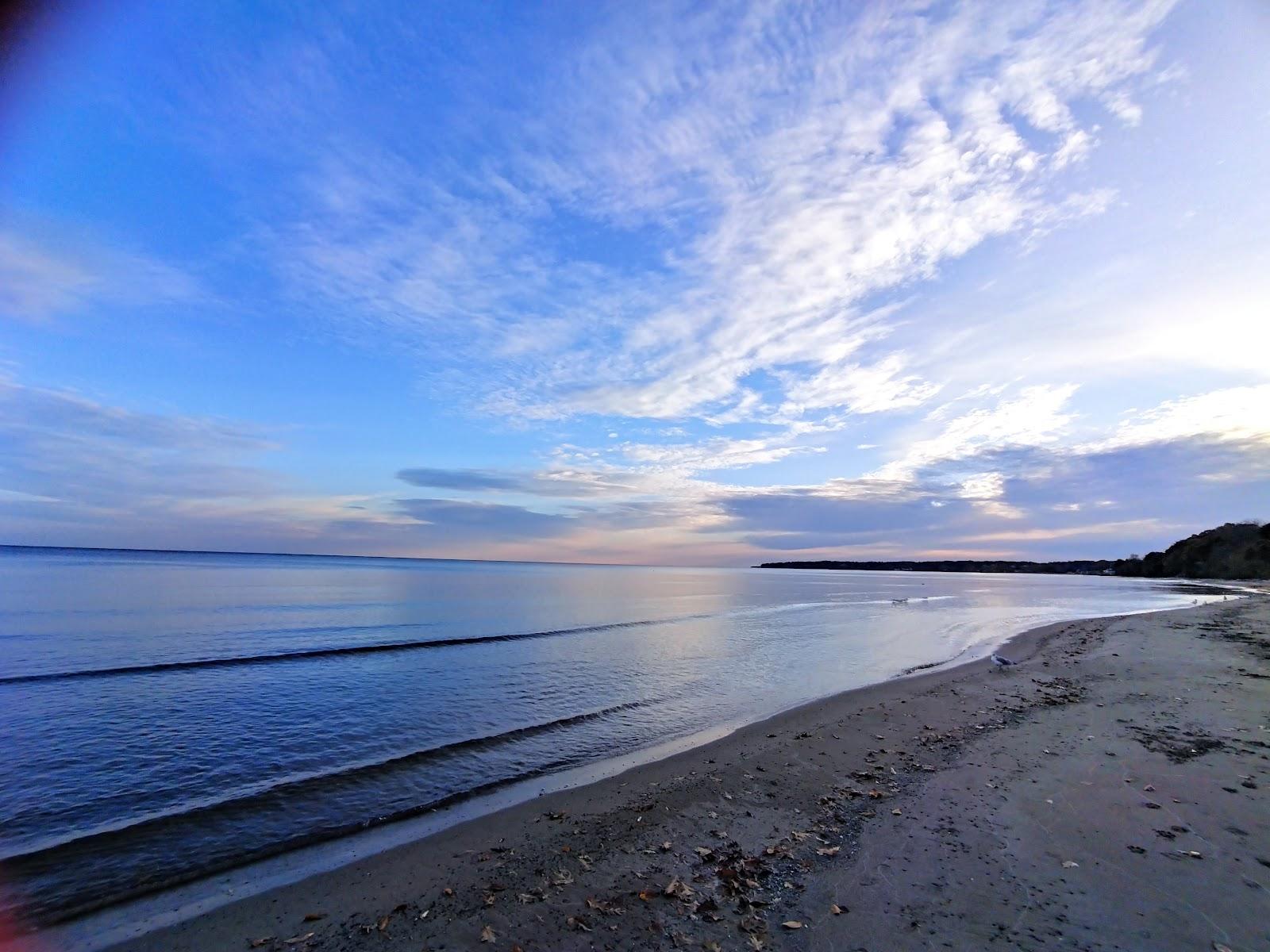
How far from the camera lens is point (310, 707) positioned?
56.4ft

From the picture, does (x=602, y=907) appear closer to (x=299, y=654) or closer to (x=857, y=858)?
(x=857, y=858)

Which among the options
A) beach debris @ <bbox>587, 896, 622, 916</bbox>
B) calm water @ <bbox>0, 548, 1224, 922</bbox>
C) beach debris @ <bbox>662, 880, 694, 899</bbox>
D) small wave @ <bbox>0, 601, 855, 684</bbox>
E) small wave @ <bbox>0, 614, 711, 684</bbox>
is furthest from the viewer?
small wave @ <bbox>0, 601, 855, 684</bbox>

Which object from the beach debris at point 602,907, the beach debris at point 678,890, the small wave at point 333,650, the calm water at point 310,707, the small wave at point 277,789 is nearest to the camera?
the beach debris at point 602,907

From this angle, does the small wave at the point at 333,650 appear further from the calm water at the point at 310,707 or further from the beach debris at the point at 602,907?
the beach debris at the point at 602,907

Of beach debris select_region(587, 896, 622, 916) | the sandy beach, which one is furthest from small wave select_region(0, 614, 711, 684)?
beach debris select_region(587, 896, 622, 916)

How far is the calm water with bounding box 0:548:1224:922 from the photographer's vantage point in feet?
30.7

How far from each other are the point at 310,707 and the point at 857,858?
1611 cm

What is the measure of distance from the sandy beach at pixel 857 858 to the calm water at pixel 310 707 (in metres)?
2.38

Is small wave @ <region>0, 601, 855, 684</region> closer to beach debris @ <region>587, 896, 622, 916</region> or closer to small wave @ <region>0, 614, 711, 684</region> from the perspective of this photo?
small wave @ <region>0, 614, 711, 684</region>

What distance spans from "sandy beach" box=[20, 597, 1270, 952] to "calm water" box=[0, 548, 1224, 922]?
2.38m

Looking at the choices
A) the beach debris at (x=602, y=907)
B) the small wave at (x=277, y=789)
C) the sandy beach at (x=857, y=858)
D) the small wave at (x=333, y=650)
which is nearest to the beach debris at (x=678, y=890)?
the sandy beach at (x=857, y=858)

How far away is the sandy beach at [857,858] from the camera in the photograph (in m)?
5.73

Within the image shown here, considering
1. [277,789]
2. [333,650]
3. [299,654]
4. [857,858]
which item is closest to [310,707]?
[277,789]

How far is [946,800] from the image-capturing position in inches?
348
